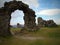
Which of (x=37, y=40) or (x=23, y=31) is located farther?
(x=23, y=31)

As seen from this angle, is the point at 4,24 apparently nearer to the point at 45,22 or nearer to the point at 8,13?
the point at 8,13

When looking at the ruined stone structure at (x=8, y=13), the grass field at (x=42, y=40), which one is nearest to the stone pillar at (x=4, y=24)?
the ruined stone structure at (x=8, y=13)

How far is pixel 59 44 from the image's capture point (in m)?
5.77

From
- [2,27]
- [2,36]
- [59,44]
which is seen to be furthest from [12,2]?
[59,44]

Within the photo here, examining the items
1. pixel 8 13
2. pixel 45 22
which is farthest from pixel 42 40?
pixel 8 13

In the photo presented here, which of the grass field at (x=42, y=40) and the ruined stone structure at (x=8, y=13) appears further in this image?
the ruined stone structure at (x=8, y=13)

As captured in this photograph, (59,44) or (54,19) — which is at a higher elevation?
(54,19)

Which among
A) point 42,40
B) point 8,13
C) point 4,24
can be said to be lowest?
point 42,40

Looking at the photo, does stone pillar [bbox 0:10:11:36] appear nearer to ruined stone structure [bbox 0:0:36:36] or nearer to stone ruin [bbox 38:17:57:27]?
ruined stone structure [bbox 0:0:36:36]

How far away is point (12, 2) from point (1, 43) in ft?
6.27

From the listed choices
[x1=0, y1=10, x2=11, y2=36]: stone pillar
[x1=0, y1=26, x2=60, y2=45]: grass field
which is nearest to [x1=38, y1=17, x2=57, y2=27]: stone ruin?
[x1=0, y1=26, x2=60, y2=45]: grass field

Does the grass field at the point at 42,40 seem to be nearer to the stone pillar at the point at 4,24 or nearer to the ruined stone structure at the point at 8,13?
the stone pillar at the point at 4,24

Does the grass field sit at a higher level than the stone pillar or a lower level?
lower

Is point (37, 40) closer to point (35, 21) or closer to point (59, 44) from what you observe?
point (59, 44)
